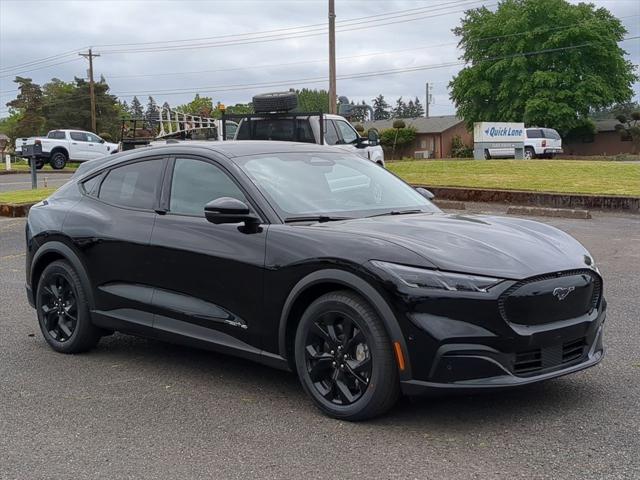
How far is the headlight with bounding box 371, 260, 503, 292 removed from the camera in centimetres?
385

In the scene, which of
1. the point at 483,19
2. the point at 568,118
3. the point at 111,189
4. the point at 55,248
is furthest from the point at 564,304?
the point at 483,19

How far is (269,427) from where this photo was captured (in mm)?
4211

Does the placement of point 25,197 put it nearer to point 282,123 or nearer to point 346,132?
point 282,123

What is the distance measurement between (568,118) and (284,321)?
56503 mm

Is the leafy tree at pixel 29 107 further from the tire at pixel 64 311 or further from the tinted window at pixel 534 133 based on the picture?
the tire at pixel 64 311

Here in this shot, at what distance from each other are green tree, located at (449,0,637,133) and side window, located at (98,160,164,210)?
177 feet

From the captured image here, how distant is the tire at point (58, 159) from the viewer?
1364 inches

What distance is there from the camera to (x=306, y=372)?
4.38 metres

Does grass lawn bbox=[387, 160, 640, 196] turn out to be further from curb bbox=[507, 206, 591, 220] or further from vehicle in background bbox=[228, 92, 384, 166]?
vehicle in background bbox=[228, 92, 384, 166]

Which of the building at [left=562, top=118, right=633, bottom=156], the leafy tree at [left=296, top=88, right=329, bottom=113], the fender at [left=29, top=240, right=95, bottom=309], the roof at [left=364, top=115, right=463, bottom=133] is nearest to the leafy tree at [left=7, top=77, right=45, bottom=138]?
the roof at [left=364, top=115, right=463, bottom=133]

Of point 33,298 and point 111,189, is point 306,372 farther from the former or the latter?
point 33,298

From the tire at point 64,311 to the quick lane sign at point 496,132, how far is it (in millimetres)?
29280

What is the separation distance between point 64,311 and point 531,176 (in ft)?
51.9

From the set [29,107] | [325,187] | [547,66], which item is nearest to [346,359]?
A: [325,187]
